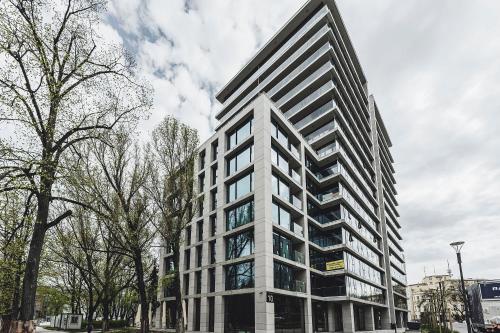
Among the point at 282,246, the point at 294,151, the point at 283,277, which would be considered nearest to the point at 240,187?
the point at 282,246

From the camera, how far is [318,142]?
40406mm

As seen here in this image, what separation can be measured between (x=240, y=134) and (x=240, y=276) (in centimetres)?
1339

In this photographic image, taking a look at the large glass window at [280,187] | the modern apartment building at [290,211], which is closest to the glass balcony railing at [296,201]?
the modern apartment building at [290,211]

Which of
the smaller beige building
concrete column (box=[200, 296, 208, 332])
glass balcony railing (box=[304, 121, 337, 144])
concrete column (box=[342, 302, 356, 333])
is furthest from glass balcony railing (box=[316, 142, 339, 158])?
concrete column (box=[200, 296, 208, 332])

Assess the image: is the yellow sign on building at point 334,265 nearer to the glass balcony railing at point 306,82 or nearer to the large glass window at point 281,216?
the large glass window at point 281,216

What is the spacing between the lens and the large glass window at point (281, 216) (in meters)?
27.2

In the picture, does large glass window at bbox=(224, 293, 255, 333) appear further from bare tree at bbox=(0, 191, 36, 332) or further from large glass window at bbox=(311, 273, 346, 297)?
bare tree at bbox=(0, 191, 36, 332)

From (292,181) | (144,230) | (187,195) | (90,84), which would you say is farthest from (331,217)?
(90,84)

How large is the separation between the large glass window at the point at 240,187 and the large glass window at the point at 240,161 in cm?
113

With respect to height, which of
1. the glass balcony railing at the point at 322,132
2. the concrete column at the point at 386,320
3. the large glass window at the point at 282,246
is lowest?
the concrete column at the point at 386,320

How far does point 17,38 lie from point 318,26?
40.0m

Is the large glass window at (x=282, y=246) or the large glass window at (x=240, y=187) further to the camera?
the large glass window at (x=240, y=187)

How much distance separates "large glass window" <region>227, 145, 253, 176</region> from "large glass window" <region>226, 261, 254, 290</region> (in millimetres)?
8655

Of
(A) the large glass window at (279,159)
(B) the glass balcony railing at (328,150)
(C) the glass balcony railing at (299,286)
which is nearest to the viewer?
(C) the glass balcony railing at (299,286)
